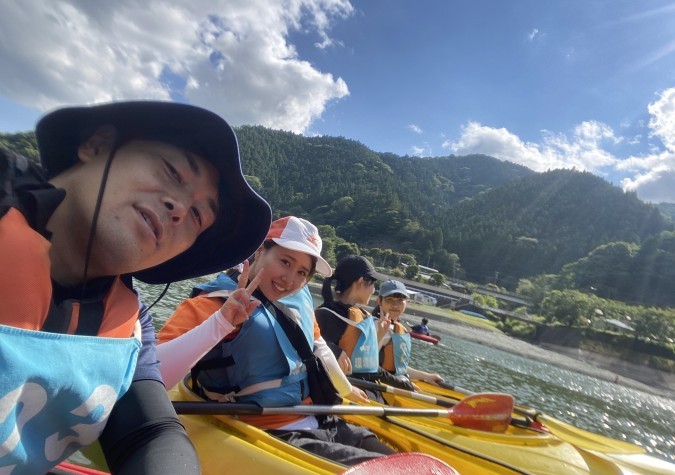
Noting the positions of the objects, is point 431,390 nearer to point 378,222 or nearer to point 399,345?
point 399,345

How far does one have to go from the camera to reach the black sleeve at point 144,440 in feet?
4.06

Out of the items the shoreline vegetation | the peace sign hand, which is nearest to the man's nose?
the peace sign hand

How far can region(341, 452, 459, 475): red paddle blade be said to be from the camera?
1511 millimetres

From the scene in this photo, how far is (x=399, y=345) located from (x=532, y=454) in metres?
2.57

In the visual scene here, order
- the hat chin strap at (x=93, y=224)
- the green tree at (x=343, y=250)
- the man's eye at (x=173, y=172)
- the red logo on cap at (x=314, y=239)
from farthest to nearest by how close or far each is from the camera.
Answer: the green tree at (x=343, y=250)
the red logo on cap at (x=314, y=239)
the man's eye at (x=173, y=172)
the hat chin strap at (x=93, y=224)

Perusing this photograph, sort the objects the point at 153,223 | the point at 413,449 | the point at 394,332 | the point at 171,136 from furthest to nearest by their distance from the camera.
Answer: the point at 394,332
the point at 413,449
the point at 171,136
the point at 153,223

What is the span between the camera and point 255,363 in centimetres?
255

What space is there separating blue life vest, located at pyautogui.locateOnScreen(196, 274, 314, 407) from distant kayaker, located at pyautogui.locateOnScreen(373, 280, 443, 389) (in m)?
3.12

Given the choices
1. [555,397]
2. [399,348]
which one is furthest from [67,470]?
[555,397]

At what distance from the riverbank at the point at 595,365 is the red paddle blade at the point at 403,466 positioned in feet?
111

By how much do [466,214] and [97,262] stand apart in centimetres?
15127

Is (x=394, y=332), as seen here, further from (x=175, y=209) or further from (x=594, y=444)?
(x=175, y=209)

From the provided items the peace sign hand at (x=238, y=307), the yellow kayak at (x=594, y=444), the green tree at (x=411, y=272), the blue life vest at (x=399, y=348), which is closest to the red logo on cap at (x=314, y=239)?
the peace sign hand at (x=238, y=307)

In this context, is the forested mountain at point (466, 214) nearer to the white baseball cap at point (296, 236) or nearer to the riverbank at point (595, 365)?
the riverbank at point (595, 365)
